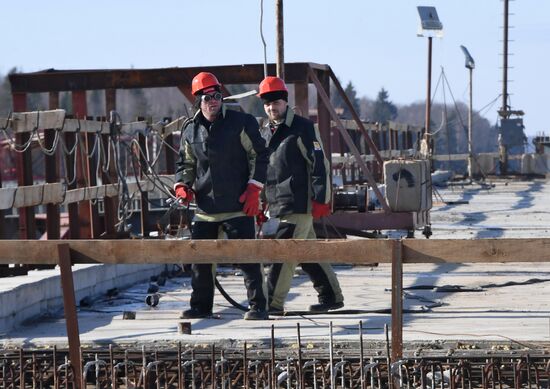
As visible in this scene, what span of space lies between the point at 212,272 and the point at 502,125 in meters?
41.7

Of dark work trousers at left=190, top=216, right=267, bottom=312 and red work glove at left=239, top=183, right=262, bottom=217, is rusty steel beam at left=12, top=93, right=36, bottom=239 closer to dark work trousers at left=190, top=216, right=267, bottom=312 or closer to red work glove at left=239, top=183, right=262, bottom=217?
dark work trousers at left=190, top=216, right=267, bottom=312

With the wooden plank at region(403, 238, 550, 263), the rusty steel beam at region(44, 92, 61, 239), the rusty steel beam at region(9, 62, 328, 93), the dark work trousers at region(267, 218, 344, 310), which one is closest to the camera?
the wooden plank at region(403, 238, 550, 263)

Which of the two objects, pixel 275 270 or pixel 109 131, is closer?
pixel 275 270

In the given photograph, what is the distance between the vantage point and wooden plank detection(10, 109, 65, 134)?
12.6 m

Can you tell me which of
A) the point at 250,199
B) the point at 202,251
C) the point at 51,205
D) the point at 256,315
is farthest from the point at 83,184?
the point at 202,251

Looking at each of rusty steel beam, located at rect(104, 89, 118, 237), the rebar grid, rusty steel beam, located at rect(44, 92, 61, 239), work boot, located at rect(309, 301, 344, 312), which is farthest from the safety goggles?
rusty steel beam, located at rect(104, 89, 118, 237)

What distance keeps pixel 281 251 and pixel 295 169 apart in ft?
8.79

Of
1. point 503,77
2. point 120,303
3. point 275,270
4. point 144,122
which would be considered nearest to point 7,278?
point 120,303

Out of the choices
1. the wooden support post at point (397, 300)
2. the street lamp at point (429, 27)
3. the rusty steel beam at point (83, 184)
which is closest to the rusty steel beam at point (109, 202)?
the rusty steel beam at point (83, 184)

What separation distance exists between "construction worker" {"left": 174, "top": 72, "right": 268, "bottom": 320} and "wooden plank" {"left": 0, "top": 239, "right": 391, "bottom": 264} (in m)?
2.09

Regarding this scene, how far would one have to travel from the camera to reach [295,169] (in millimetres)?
11148

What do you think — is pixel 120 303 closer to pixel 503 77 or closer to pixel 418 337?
pixel 418 337

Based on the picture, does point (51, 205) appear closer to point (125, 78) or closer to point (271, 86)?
point (271, 86)

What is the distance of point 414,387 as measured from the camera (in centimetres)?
873
